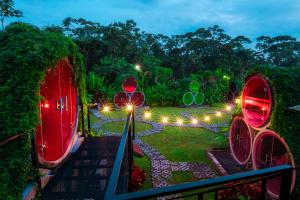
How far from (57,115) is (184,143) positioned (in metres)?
6.45

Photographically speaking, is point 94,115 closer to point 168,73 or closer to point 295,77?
point 168,73

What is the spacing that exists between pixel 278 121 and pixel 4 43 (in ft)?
21.8

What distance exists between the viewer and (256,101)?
7.14m

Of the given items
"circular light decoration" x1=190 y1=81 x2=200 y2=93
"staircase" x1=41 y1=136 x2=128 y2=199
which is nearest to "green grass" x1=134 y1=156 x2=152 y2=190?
"staircase" x1=41 y1=136 x2=128 y2=199

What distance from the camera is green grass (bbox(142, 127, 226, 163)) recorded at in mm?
9274

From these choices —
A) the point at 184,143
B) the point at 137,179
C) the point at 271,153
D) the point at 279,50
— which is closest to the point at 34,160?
the point at 137,179

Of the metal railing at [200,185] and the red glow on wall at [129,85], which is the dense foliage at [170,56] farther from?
the metal railing at [200,185]

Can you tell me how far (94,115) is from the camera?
1703 centimetres

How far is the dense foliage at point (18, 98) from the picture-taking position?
154 inches

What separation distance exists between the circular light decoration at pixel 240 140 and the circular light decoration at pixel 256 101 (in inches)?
21.1

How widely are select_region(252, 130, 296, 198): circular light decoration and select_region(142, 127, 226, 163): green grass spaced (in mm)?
2205

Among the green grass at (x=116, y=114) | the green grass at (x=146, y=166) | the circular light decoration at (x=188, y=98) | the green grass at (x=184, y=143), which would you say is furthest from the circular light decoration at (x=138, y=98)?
the green grass at (x=146, y=166)

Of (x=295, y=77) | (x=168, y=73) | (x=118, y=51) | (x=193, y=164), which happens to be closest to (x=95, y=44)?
(x=118, y=51)

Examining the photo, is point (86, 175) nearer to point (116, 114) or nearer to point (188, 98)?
point (116, 114)
